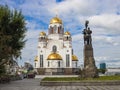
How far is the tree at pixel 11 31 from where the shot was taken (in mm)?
26078

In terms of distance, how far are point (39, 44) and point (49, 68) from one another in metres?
9.36

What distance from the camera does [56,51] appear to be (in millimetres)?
85812

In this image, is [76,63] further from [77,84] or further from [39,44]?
[77,84]

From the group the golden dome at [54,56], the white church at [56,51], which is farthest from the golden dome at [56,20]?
the golden dome at [54,56]

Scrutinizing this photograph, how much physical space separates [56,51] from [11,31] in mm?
59096

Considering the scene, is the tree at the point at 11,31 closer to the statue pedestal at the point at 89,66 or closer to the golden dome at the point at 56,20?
the statue pedestal at the point at 89,66

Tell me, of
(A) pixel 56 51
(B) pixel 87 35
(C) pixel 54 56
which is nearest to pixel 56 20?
(A) pixel 56 51

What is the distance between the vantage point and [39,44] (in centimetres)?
8675

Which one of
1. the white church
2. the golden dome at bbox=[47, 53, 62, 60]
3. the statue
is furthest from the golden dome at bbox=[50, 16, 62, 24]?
the statue

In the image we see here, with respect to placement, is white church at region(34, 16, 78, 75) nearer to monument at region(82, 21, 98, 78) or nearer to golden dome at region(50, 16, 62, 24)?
golden dome at region(50, 16, 62, 24)

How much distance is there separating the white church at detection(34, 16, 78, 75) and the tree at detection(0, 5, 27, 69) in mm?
54275

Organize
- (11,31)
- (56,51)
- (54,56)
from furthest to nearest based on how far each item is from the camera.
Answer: (56,51), (54,56), (11,31)

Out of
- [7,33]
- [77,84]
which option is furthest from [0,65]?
[77,84]

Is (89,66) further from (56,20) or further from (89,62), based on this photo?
(56,20)
